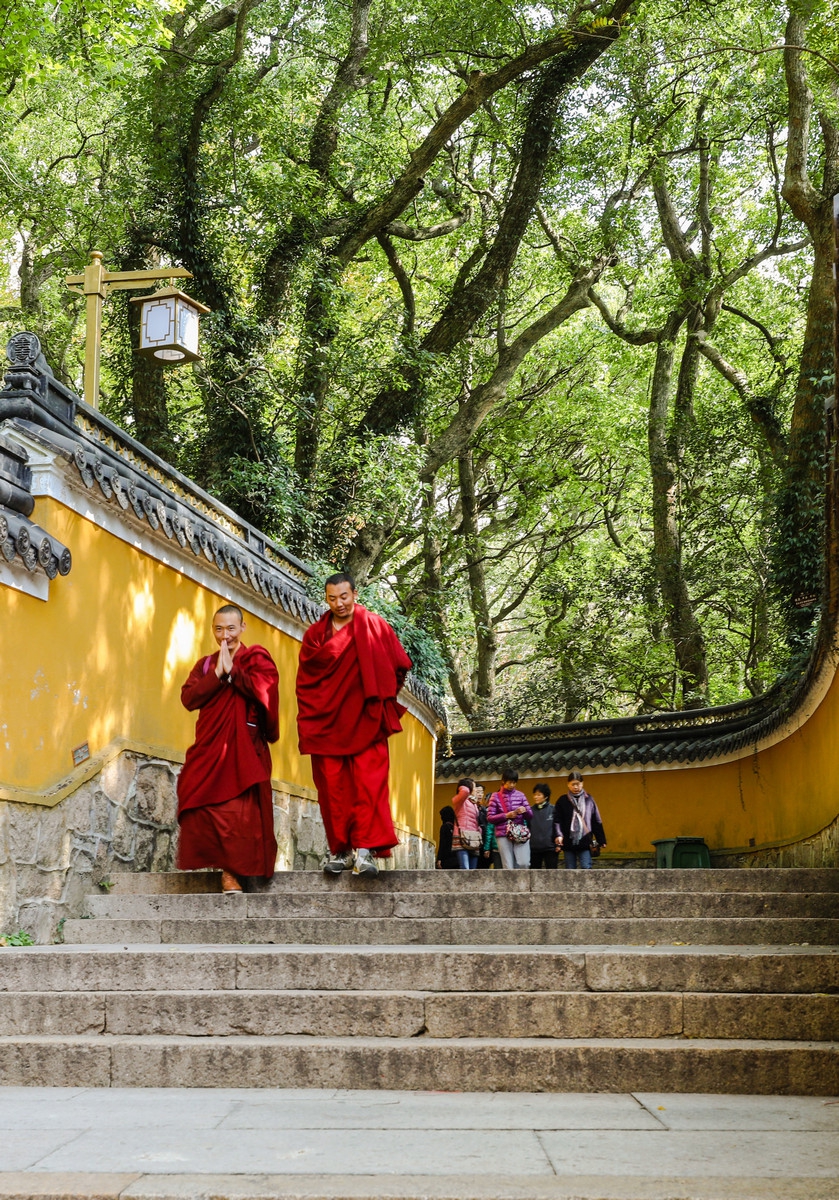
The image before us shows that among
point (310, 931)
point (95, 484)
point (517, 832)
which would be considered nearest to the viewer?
point (310, 931)

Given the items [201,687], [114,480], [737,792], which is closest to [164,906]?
[201,687]

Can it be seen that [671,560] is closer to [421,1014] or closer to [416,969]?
[416,969]

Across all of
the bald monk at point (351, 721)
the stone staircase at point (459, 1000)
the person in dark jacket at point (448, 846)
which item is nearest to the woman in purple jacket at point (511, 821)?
the person in dark jacket at point (448, 846)

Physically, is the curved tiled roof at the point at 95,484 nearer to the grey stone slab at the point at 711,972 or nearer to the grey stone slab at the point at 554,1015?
the grey stone slab at the point at 554,1015

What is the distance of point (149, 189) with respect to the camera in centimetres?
1375

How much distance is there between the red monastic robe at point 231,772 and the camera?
661 centimetres

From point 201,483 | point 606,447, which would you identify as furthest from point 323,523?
point 606,447

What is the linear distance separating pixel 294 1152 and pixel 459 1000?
1249 mm

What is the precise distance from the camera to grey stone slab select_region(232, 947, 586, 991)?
4484 millimetres

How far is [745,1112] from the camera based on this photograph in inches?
140

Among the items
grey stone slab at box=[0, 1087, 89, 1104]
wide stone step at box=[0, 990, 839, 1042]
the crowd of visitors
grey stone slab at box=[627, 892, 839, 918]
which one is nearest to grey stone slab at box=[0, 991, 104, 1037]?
wide stone step at box=[0, 990, 839, 1042]

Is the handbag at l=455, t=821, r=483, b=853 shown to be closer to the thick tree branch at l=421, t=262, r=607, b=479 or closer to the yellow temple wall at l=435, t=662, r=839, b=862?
the yellow temple wall at l=435, t=662, r=839, b=862

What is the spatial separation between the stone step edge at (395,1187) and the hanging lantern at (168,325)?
24.7 ft

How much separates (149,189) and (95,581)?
8510 millimetres
